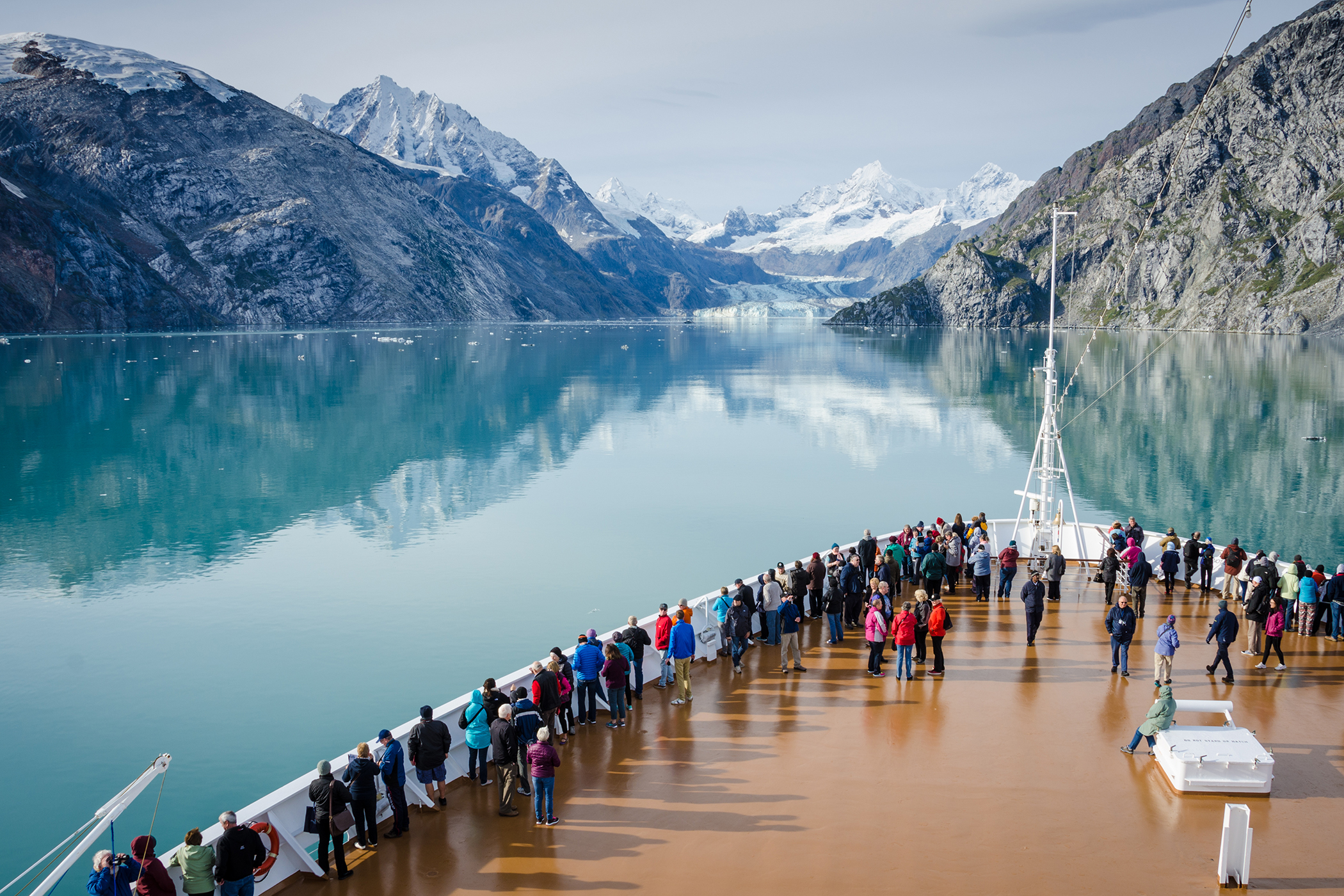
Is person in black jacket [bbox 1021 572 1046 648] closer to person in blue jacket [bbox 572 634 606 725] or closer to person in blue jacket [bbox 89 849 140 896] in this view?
person in blue jacket [bbox 572 634 606 725]

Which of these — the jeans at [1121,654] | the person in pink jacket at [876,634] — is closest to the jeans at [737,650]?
the person in pink jacket at [876,634]

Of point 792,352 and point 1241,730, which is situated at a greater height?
point 792,352

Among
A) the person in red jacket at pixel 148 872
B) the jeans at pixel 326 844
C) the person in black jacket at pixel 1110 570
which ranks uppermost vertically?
the person in black jacket at pixel 1110 570

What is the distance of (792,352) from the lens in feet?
543

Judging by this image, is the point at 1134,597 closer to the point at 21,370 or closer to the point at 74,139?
the point at 21,370

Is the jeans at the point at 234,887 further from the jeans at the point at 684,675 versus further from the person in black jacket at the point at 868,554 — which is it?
the person in black jacket at the point at 868,554

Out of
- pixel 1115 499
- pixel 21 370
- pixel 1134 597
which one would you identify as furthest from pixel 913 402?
pixel 21 370

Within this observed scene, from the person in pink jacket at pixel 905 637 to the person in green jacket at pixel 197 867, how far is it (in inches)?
489

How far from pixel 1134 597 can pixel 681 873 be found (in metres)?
15.4

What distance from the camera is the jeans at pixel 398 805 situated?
12.8 meters

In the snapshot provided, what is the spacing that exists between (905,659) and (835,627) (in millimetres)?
2527

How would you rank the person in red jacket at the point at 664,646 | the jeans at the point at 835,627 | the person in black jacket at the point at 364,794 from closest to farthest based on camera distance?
the person in black jacket at the point at 364,794, the person in red jacket at the point at 664,646, the jeans at the point at 835,627

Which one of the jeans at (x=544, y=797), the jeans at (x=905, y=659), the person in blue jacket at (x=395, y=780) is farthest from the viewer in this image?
the jeans at (x=905, y=659)

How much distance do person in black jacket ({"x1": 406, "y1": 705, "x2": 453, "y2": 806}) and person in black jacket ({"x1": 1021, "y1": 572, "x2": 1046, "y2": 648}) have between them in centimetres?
1275
